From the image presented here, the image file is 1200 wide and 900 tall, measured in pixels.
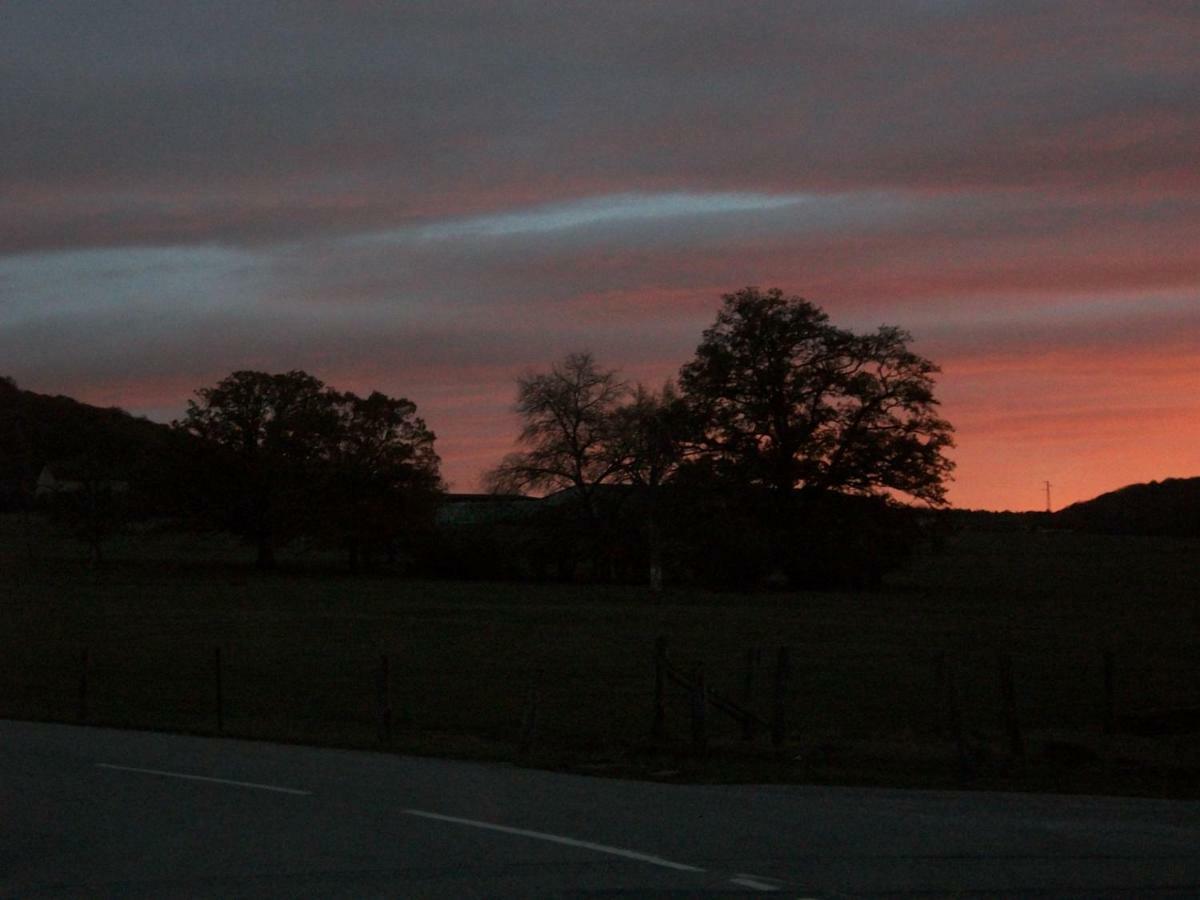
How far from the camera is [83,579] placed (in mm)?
77250

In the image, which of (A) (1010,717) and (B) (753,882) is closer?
(B) (753,882)

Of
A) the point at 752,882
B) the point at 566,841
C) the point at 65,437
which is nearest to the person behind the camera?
the point at 752,882

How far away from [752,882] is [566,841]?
2.00 meters


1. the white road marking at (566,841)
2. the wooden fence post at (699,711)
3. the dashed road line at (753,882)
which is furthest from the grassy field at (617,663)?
the dashed road line at (753,882)

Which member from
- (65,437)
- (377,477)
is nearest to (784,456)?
(377,477)

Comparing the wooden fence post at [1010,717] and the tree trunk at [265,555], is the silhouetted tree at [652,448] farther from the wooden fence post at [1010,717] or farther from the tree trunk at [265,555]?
the wooden fence post at [1010,717]

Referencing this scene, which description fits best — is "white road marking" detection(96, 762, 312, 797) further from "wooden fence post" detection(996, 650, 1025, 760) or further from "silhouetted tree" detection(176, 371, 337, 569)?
"silhouetted tree" detection(176, 371, 337, 569)

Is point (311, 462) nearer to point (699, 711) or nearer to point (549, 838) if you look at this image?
point (699, 711)

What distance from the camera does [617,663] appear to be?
37125 millimetres

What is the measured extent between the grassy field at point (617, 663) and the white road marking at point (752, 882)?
698 centimetres

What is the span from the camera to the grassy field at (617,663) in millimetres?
18266

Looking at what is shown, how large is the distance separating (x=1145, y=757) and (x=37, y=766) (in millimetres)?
12541

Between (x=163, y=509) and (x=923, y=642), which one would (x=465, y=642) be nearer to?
(x=923, y=642)

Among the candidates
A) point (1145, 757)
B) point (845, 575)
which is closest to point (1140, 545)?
point (845, 575)
